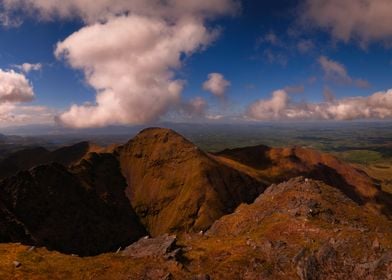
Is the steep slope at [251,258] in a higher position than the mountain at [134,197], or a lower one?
higher

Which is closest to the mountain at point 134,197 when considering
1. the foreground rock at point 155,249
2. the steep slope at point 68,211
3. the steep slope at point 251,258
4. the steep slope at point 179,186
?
→ the steep slope at point 68,211

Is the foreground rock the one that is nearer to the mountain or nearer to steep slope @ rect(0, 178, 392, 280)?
steep slope @ rect(0, 178, 392, 280)

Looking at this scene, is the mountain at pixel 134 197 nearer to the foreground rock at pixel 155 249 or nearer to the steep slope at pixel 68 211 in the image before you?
the steep slope at pixel 68 211

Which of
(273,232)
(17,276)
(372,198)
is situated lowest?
(372,198)

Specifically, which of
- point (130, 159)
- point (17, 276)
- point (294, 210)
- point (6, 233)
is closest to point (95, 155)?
point (130, 159)

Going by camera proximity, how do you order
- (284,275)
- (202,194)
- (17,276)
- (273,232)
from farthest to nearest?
(202,194) < (273,232) < (284,275) < (17,276)

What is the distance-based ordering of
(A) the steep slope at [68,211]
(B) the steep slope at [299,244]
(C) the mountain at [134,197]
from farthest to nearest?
(A) the steep slope at [68,211], (C) the mountain at [134,197], (B) the steep slope at [299,244]

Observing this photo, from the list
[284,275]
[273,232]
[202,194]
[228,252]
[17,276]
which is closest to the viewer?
[17,276]

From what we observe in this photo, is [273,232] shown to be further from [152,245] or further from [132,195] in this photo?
[132,195]
